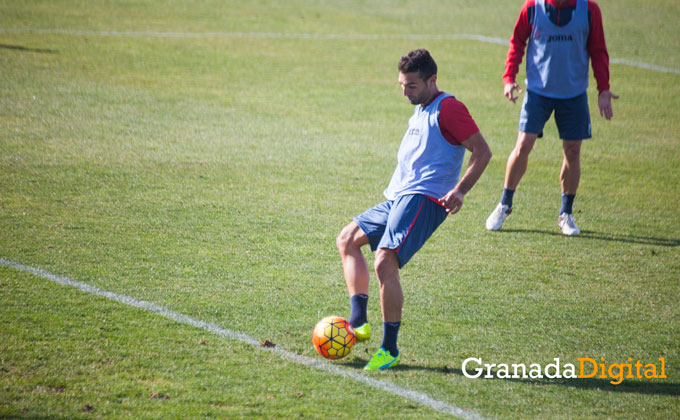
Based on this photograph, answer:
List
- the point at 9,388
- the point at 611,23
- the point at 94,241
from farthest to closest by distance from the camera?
the point at 611,23 → the point at 94,241 → the point at 9,388

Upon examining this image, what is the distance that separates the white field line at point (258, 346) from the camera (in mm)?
4430

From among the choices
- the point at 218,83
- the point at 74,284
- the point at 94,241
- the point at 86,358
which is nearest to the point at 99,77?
the point at 218,83

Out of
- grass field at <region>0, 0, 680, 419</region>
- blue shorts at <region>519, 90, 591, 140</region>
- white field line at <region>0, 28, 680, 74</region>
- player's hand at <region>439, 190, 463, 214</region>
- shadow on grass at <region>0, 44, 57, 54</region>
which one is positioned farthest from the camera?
white field line at <region>0, 28, 680, 74</region>

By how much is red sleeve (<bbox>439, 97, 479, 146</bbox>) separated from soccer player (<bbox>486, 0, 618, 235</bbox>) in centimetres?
318

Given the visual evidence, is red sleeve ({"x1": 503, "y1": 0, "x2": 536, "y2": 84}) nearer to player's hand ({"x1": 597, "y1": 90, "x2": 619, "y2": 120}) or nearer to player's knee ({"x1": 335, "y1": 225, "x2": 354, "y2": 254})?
player's hand ({"x1": 597, "y1": 90, "x2": 619, "y2": 120})

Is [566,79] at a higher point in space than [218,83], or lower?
lower

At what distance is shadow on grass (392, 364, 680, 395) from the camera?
470cm

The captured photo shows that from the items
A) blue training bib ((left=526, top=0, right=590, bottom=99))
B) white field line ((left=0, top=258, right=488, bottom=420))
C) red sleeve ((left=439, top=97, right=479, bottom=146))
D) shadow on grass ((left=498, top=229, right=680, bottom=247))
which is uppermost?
A: blue training bib ((left=526, top=0, right=590, bottom=99))

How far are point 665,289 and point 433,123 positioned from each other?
3.00 metres

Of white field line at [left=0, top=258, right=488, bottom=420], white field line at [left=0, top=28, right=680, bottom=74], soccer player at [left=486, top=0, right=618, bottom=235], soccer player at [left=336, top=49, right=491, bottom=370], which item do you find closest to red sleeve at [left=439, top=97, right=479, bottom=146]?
soccer player at [left=336, top=49, right=491, bottom=370]

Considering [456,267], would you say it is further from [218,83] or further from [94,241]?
[218,83]

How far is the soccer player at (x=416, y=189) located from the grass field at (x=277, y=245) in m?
0.40

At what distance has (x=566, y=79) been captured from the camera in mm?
7707

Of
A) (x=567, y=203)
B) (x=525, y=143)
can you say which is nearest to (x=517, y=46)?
(x=525, y=143)
